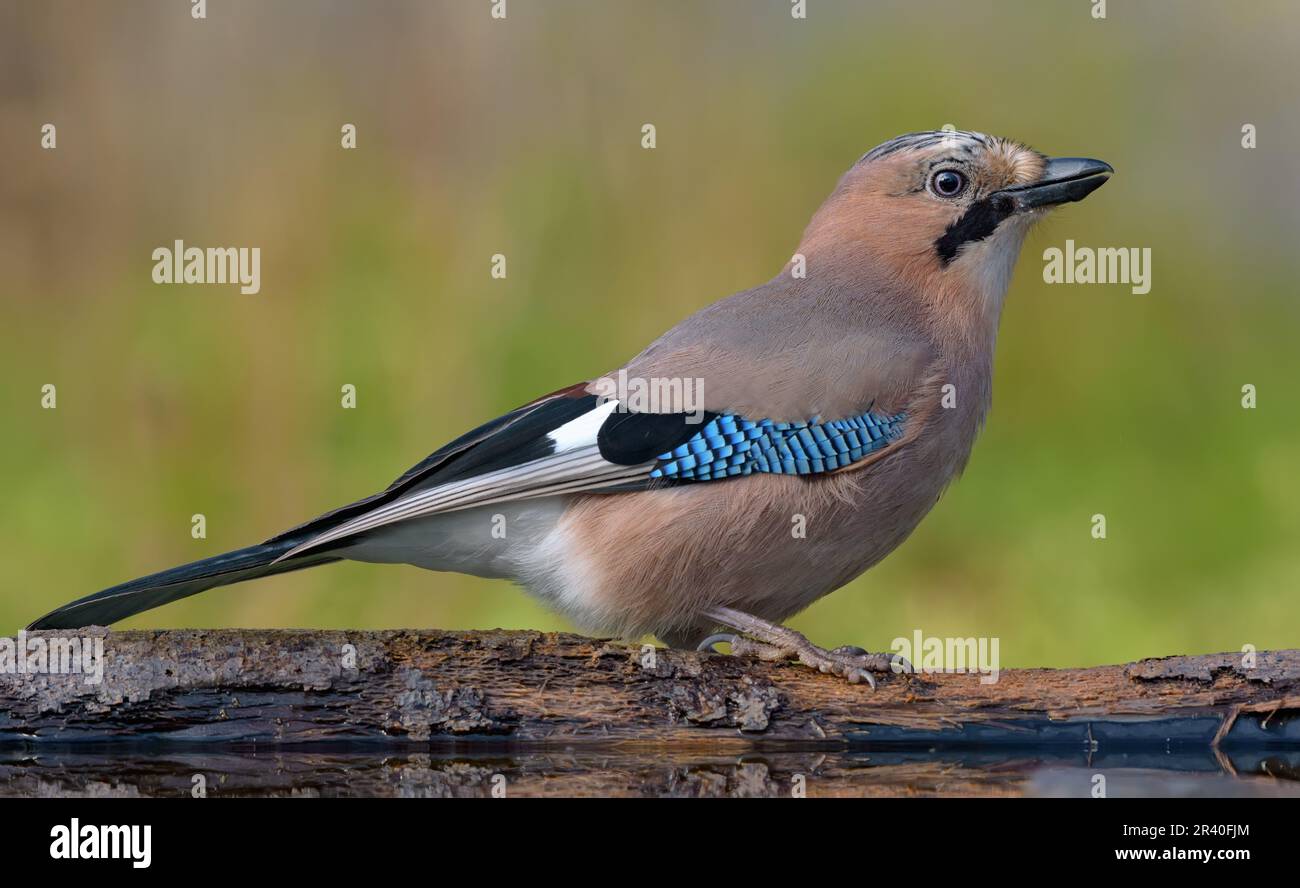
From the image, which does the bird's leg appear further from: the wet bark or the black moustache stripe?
the black moustache stripe

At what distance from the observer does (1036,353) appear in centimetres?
962

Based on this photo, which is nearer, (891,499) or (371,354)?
(891,499)

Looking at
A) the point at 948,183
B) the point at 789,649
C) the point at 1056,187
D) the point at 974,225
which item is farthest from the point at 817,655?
the point at 1056,187

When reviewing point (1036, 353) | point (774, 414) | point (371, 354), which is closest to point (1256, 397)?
point (1036, 353)

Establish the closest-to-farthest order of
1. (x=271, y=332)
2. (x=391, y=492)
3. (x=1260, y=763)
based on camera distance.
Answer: (x=1260, y=763), (x=391, y=492), (x=271, y=332)

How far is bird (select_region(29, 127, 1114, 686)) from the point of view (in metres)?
5.77

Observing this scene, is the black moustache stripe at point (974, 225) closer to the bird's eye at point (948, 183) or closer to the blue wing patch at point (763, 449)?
the bird's eye at point (948, 183)

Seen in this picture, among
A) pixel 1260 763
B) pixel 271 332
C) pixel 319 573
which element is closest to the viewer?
pixel 1260 763

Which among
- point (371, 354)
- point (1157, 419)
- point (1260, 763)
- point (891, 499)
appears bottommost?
point (1260, 763)

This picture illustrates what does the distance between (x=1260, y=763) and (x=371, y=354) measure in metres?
6.06

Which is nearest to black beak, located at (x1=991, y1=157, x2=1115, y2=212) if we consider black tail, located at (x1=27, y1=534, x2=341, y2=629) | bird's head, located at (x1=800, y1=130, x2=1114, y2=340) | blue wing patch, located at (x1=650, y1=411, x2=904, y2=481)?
bird's head, located at (x1=800, y1=130, x2=1114, y2=340)

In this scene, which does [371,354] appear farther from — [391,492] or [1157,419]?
[1157,419]

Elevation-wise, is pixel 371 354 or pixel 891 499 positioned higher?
pixel 371 354

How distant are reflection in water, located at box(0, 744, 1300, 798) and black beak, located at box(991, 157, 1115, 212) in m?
2.45
